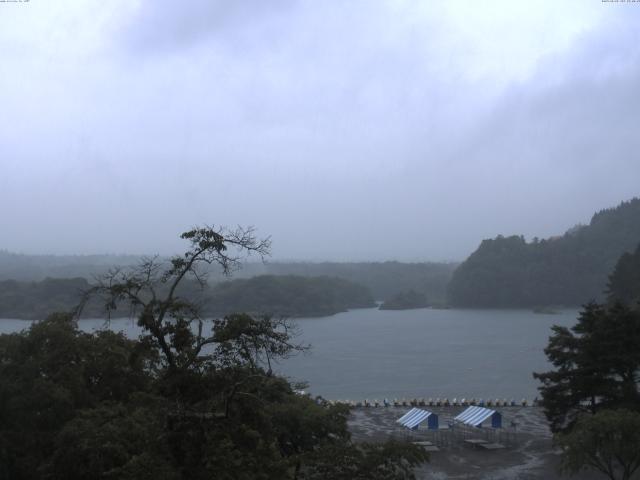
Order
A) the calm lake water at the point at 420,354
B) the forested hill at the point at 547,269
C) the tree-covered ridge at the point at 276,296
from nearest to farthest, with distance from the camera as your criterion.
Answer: the calm lake water at the point at 420,354, the tree-covered ridge at the point at 276,296, the forested hill at the point at 547,269

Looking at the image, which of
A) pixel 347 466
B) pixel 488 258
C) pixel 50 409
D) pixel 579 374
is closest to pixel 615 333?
pixel 579 374

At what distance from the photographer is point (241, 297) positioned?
3859cm

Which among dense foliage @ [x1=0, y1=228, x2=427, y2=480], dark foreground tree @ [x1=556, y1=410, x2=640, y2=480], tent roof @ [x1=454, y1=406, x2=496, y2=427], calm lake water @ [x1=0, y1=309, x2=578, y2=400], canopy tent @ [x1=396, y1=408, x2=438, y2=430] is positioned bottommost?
calm lake water @ [x1=0, y1=309, x2=578, y2=400]

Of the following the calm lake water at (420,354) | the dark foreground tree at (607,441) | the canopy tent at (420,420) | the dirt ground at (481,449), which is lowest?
the calm lake water at (420,354)

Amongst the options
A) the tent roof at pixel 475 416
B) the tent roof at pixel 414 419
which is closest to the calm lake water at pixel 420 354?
the tent roof at pixel 414 419

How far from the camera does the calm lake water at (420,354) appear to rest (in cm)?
1950

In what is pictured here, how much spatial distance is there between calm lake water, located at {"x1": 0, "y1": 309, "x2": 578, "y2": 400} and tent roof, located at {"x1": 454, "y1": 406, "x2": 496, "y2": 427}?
311cm

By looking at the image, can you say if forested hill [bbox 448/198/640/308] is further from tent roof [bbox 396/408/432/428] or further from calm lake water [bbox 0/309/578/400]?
tent roof [bbox 396/408/432/428]

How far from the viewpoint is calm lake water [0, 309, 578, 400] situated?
64.0 feet

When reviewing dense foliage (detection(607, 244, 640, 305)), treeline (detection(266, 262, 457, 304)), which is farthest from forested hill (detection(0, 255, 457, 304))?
dense foliage (detection(607, 244, 640, 305))

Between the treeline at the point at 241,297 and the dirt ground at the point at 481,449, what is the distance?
54.9 ft

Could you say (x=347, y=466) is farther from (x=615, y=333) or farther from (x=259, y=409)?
(x=615, y=333)

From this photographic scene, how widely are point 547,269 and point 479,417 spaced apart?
1491 inches

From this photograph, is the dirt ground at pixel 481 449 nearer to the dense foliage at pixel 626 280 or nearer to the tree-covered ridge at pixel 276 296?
the dense foliage at pixel 626 280
